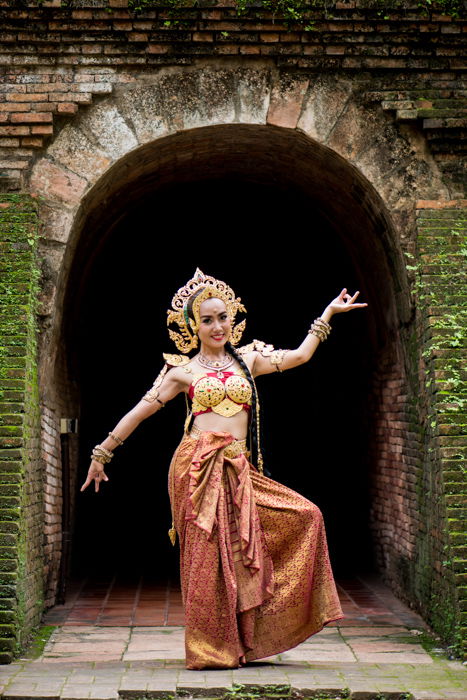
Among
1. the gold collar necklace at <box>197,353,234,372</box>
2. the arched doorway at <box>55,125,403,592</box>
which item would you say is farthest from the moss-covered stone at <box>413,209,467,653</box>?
the gold collar necklace at <box>197,353,234,372</box>

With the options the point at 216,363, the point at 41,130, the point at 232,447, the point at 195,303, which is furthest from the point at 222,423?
the point at 41,130

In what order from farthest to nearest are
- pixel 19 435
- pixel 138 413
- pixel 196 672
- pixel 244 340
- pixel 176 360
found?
pixel 244 340 < pixel 19 435 < pixel 176 360 < pixel 138 413 < pixel 196 672

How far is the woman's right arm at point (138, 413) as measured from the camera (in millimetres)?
5527

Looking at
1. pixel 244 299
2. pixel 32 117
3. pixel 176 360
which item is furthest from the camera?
pixel 244 299

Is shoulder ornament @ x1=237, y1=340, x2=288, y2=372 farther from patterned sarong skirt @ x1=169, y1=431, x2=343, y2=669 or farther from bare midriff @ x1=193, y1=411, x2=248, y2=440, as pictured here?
patterned sarong skirt @ x1=169, y1=431, x2=343, y2=669

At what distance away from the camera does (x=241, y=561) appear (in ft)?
17.3

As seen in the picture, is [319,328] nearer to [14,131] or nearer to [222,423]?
[222,423]

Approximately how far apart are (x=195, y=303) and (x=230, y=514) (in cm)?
132

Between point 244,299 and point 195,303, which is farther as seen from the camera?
point 244,299

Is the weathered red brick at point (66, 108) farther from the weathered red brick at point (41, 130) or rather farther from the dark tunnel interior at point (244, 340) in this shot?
the dark tunnel interior at point (244, 340)

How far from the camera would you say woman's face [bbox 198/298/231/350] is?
558cm

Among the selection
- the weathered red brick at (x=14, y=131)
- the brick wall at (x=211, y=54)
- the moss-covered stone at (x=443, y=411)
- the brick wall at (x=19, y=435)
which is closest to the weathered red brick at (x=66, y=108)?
the brick wall at (x=211, y=54)

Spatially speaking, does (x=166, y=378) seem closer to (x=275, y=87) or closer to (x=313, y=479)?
(x=275, y=87)

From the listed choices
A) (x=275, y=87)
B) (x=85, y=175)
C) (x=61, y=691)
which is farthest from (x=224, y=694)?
(x=275, y=87)
